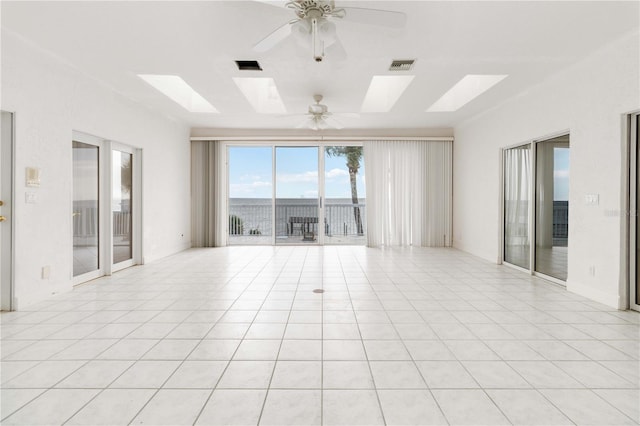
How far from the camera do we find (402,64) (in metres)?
3.93

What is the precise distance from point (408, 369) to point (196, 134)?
6.98 meters

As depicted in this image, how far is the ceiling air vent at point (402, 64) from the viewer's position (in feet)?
12.6

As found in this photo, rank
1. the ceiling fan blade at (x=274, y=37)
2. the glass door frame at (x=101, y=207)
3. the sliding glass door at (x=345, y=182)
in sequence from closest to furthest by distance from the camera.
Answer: the ceiling fan blade at (x=274, y=37) < the glass door frame at (x=101, y=207) < the sliding glass door at (x=345, y=182)

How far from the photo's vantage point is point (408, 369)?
212 cm

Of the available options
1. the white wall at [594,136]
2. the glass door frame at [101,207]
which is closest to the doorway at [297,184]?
the glass door frame at [101,207]

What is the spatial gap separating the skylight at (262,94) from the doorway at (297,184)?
1607 millimetres

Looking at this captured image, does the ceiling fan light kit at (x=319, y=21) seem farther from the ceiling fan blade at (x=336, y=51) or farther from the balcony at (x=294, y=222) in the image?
the balcony at (x=294, y=222)

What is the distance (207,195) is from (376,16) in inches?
242

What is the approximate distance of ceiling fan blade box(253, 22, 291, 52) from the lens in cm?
259

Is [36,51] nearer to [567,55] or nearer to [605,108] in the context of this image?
[567,55]

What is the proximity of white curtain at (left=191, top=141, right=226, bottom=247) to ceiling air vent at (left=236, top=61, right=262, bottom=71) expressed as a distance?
3827 mm

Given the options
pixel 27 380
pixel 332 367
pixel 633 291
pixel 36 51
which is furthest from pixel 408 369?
pixel 36 51

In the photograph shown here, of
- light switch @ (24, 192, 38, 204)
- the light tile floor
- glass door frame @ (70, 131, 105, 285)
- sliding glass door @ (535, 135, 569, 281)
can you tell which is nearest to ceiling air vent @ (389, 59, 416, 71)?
sliding glass door @ (535, 135, 569, 281)

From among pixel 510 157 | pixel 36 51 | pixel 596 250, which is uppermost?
pixel 36 51
